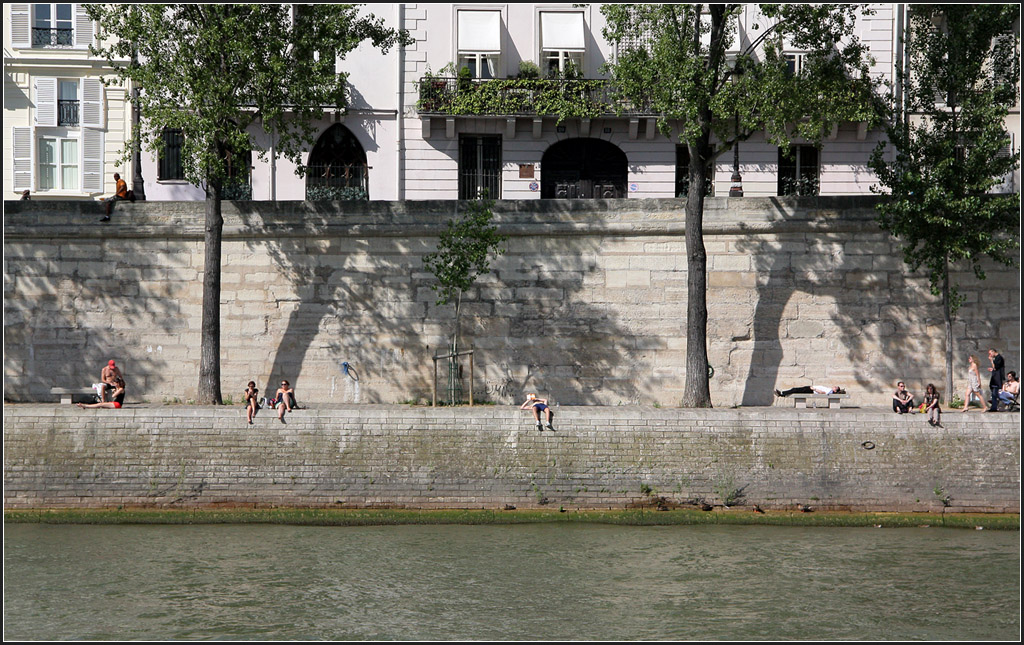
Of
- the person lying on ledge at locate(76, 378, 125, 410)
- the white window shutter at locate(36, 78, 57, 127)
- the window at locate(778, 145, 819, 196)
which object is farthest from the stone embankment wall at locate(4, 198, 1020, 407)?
the white window shutter at locate(36, 78, 57, 127)

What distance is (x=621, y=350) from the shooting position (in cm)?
2002

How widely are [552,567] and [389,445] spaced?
12.1ft

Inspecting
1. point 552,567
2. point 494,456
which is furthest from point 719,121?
point 552,567

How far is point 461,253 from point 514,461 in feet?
13.3

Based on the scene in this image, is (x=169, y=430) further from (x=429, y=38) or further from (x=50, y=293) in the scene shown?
(x=429, y=38)

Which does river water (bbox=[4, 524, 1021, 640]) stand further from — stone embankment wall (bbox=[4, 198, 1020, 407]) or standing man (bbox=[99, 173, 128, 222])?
standing man (bbox=[99, 173, 128, 222])

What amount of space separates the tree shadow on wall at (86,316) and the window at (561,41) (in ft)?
31.9

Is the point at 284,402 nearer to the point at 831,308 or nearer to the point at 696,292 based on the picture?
the point at 696,292

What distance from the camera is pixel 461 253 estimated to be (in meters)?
18.8

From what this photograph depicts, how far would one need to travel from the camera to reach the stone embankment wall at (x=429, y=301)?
19.8 m

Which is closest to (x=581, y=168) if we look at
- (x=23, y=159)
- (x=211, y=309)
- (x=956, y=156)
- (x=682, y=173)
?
(x=682, y=173)

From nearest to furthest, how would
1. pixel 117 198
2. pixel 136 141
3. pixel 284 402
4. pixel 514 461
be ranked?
pixel 514 461 → pixel 284 402 → pixel 136 141 → pixel 117 198

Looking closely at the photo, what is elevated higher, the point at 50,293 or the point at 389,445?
the point at 50,293

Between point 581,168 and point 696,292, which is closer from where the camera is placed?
point 696,292
